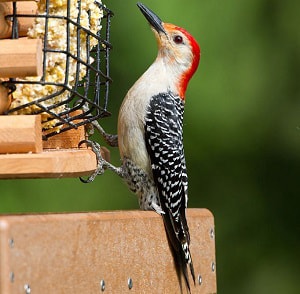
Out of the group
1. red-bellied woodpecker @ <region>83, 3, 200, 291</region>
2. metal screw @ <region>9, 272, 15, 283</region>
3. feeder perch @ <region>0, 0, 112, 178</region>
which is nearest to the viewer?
metal screw @ <region>9, 272, 15, 283</region>

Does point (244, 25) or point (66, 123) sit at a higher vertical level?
point (66, 123)

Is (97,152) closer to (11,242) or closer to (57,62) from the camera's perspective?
(57,62)

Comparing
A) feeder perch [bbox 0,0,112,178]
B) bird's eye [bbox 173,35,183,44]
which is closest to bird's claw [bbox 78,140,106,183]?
feeder perch [bbox 0,0,112,178]

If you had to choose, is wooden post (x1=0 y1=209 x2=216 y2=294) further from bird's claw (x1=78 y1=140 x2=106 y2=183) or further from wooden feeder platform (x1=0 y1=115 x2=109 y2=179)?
bird's claw (x1=78 y1=140 x2=106 y2=183)

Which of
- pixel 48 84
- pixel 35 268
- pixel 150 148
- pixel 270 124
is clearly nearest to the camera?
pixel 35 268

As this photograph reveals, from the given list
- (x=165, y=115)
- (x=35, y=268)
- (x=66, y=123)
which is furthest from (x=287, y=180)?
(x=35, y=268)

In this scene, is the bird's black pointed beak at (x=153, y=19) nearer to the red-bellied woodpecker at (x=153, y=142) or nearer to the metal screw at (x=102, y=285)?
the red-bellied woodpecker at (x=153, y=142)

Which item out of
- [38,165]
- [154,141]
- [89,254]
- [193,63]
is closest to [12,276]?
A: [89,254]

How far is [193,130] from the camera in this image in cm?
738

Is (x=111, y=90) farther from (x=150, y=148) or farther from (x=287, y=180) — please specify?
(x=150, y=148)

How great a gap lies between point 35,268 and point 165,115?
209 cm

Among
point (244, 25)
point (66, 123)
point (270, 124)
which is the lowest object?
point (270, 124)

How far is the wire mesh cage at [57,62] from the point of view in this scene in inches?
175

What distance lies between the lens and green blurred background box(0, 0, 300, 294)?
7.09 metres
